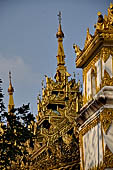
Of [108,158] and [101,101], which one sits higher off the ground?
[101,101]

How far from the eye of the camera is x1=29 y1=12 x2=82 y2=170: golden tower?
1766 cm

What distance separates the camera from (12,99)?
Result: 4509cm

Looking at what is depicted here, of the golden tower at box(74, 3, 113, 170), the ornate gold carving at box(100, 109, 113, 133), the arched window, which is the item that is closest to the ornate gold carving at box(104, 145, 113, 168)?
the golden tower at box(74, 3, 113, 170)

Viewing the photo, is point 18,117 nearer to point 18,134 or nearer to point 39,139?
point 18,134

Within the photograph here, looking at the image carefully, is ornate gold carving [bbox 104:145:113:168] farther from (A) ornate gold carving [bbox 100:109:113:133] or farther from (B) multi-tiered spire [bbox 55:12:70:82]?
(B) multi-tiered spire [bbox 55:12:70:82]

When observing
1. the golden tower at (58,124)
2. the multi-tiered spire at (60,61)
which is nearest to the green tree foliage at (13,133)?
the golden tower at (58,124)

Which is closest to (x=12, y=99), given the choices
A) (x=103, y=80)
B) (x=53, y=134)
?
(x=53, y=134)

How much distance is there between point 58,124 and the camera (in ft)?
76.3

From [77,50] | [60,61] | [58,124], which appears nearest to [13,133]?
[77,50]

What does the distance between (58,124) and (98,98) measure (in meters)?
9.04

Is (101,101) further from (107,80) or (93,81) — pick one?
(93,81)

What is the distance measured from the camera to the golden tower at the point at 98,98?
1427 cm

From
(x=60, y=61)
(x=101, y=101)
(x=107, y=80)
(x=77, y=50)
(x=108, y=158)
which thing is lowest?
(x=108, y=158)

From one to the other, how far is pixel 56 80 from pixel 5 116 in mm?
17631
